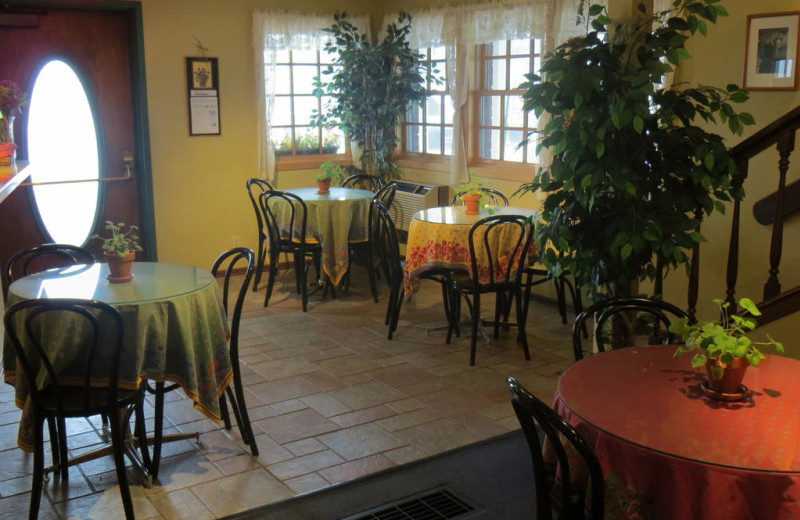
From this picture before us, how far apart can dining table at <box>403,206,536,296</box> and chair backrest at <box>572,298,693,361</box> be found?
3.44 feet

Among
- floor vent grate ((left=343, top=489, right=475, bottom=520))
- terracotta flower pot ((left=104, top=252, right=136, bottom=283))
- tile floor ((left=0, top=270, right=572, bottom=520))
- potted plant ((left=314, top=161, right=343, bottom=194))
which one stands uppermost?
potted plant ((left=314, top=161, right=343, bottom=194))

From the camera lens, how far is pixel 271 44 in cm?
665

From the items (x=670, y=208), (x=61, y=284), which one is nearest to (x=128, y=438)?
(x=61, y=284)

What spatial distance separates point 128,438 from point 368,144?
4077mm

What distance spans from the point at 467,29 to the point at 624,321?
3284 millimetres

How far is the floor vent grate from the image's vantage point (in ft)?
9.64

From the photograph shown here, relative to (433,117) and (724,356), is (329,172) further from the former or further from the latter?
(724,356)

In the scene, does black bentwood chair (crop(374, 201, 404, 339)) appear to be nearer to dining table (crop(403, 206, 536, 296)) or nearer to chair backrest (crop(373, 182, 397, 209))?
dining table (crop(403, 206, 536, 296))

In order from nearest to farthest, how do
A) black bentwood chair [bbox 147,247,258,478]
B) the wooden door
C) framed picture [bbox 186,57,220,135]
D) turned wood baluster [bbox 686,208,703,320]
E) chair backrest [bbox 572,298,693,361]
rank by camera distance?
chair backrest [bbox 572,298,693,361]
black bentwood chair [bbox 147,247,258,478]
turned wood baluster [bbox 686,208,703,320]
the wooden door
framed picture [bbox 186,57,220,135]

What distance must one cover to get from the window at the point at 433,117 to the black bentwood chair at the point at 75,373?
4.20 meters

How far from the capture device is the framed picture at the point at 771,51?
390 cm

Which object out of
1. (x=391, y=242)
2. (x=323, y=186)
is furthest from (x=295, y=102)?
(x=391, y=242)

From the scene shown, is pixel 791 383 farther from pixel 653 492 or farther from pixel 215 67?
pixel 215 67

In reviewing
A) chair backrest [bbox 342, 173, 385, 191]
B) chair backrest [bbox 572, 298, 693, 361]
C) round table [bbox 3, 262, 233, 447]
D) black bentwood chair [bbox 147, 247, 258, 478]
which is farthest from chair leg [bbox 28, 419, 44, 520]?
chair backrest [bbox 342, 173, 385, 191]
